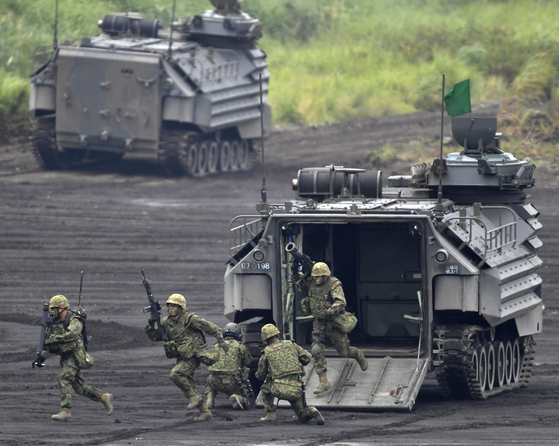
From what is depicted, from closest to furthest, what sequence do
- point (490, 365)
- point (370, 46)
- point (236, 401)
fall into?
point (236, 401) → point (490, 365) → point (370, 46)

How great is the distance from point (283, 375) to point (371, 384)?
140 cm

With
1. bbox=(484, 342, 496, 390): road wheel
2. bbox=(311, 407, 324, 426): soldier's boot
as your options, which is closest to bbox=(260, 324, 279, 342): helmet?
bbox=(311, 407, 324, 426): soldier's boot

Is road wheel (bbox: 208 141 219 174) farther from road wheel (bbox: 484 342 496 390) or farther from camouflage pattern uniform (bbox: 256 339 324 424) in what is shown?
camouflage pattern uniform (bbox: 256 339 324 424)

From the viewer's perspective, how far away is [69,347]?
1278 centimetres

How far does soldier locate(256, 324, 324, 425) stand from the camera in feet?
41.3

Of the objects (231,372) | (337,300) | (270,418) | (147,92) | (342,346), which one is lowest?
(270,418)

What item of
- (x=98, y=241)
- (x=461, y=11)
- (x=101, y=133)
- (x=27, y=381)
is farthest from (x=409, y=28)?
(x=27, y=381)

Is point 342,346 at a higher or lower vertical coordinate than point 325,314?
lower

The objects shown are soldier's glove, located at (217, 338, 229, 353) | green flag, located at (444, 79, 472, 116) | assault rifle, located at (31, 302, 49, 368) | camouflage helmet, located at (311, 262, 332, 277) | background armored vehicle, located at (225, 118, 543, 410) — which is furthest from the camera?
green flag, located at (444, 79, 472, 116)

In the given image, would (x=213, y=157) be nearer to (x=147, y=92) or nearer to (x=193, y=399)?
(x=147, y=92)

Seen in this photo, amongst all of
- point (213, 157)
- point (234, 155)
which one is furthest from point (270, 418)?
point (234, 155)

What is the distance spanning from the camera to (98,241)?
24.7 m

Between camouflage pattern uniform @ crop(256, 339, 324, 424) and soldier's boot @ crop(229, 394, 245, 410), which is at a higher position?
camouflage pattern uniform @ crop(256, 339, 324, 424)

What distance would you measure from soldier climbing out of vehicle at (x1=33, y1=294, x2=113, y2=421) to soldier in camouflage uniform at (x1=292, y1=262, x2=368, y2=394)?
7.17 feet
